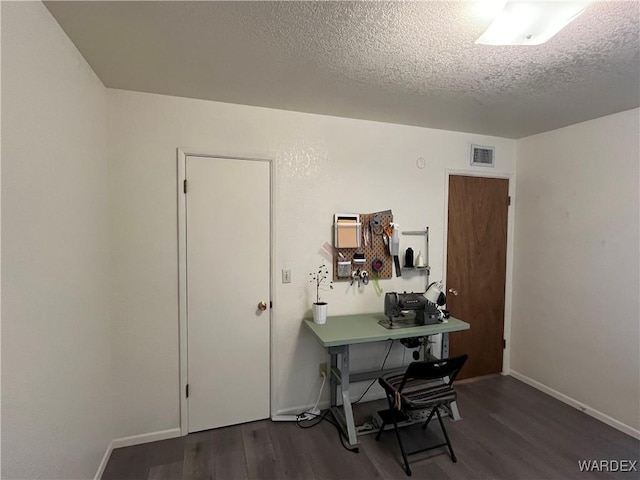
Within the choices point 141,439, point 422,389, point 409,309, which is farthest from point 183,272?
point 422,389

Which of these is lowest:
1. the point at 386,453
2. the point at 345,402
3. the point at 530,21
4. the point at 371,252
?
the point at 386,453

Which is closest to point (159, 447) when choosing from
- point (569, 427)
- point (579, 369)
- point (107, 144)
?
point (107, 144)

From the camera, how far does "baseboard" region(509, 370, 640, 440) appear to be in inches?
94.6

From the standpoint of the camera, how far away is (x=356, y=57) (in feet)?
5.49

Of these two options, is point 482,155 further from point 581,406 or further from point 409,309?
point 581,406

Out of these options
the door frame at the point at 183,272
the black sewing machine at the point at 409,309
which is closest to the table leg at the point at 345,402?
the black sewing machine at the point at 409,309

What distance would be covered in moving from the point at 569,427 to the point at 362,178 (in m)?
2.66

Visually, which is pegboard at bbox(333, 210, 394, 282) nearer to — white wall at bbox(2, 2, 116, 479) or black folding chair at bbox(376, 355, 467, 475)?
black folding chair at bbox(376, 355, 467, 475)

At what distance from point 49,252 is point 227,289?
1.17 m

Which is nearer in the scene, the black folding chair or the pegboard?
the black folding chair

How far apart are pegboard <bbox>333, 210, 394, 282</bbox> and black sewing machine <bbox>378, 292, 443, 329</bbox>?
360 millimetres

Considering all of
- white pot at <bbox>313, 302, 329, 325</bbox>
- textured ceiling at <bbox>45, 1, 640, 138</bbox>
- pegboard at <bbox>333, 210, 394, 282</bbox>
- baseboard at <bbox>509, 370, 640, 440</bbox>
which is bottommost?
baseboard at <bbox>509, 370, 640, 440</bbox>

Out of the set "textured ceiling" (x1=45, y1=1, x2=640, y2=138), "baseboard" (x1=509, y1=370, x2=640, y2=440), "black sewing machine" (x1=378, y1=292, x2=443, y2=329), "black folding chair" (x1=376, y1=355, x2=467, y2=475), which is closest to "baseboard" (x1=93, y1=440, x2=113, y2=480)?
"black folding chair" (x1=376, y1=355, x2=467, y2=475)

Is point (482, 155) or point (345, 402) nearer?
point (345, 402)
